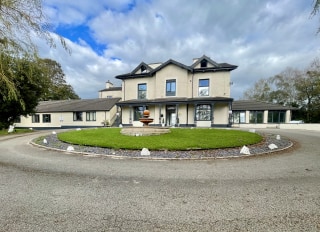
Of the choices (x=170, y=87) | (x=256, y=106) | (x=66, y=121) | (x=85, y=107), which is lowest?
(x=66, y=121)

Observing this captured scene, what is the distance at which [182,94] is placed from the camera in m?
23.0

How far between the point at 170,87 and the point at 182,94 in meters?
1.77

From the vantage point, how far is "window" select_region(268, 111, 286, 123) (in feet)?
88.9

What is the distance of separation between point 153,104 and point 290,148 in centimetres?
1606

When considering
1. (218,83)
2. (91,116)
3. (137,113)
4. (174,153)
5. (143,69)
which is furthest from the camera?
(91,116)

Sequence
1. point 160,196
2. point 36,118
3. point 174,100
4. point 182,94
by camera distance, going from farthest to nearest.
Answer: point 36,118 → point 182,94 → point 174,100 → point 160,196

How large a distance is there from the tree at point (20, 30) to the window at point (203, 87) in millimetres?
17550

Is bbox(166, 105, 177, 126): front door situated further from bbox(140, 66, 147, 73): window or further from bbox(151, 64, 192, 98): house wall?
bbox(140, 66, 147, 73): window

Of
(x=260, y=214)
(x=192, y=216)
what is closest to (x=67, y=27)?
(x=192, y=216)

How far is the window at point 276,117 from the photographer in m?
27.1

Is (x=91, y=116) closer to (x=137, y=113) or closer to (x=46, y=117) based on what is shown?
(x=137, y=113)

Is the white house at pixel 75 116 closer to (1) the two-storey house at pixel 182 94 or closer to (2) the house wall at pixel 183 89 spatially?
(2) the house wall at pixel 183 89

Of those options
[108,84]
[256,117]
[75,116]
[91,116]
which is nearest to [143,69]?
[91,116]

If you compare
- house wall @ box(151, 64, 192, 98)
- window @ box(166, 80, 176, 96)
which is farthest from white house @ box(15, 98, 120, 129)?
window @ box(166, 80, 176, 96)
